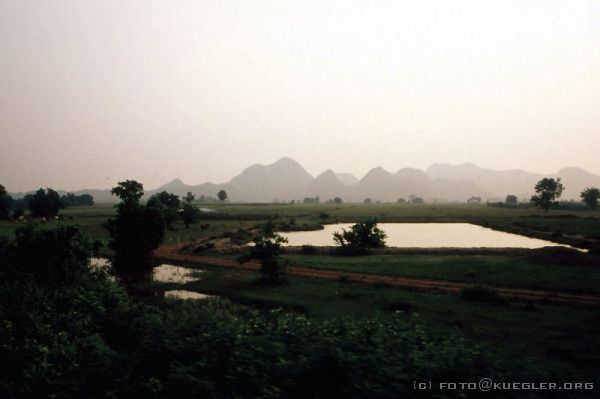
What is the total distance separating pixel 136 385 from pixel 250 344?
227 centimetres

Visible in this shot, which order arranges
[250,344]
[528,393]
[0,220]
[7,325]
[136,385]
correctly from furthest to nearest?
[0,220]
[7,325]
[250,344]
[136,385]
[528,393]

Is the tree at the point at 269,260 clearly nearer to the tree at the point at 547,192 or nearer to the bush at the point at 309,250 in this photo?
the bush at the point at 309,250

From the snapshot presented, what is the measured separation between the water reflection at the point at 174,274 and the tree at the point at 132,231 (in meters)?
3.37

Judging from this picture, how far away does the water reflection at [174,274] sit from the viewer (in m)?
37.2

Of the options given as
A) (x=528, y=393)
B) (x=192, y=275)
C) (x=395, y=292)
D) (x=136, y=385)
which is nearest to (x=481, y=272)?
(x=395, y=292)

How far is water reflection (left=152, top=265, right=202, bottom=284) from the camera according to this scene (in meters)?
37.2

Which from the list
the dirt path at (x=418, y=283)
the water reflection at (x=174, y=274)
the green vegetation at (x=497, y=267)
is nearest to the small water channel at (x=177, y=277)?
the water reflection at (x=174, y=274)

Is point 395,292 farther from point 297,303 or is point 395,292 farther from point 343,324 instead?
point 343,324

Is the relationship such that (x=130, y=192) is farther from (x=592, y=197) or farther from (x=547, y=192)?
(x=592, y=197)

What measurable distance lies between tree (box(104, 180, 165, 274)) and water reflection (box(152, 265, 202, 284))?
3.37 meters

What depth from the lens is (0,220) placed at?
9788cm

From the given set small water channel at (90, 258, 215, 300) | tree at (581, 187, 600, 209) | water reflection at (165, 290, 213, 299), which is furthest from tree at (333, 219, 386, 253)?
tree at (581, 187, 600, 209)

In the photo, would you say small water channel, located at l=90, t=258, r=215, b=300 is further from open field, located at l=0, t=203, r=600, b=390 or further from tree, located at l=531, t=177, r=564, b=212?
tree, located at l=531, t=177, r=564, b=212

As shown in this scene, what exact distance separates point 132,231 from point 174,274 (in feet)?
27.3
